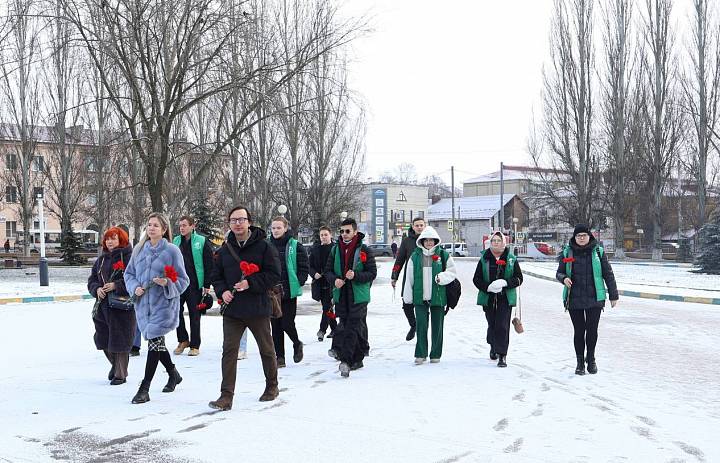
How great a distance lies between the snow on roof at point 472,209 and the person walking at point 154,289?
78207 mm

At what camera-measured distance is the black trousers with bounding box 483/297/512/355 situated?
9.02 metres

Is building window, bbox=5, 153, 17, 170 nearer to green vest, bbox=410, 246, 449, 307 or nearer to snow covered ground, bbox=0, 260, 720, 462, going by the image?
snow covered ground, bbox=0, 260, 720, 462

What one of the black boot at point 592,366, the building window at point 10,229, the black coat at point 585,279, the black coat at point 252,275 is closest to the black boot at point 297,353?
the black coat at point 252,275

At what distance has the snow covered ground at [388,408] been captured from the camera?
208 inches

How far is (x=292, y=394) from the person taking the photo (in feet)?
24.0

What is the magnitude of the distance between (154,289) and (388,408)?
2.42 m

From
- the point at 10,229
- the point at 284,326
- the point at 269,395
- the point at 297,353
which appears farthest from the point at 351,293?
the point at 10,229

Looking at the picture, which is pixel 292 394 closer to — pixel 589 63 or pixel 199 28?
pixel 199 28

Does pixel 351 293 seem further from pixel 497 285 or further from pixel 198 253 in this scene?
pixel 198 253

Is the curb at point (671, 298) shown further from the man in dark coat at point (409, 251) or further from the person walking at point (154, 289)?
the person walking at point (154, 289)

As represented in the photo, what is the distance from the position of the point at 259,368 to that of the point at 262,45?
13079 millimetres

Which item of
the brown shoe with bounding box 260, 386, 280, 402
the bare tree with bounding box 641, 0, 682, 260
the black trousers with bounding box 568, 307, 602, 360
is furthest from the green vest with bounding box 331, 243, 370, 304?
the bare tree with bounding box 641, 0, 682, 260

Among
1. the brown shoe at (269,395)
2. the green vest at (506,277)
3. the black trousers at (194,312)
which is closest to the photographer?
the brown shoe at (269,395)

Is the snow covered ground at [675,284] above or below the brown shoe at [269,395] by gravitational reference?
below
